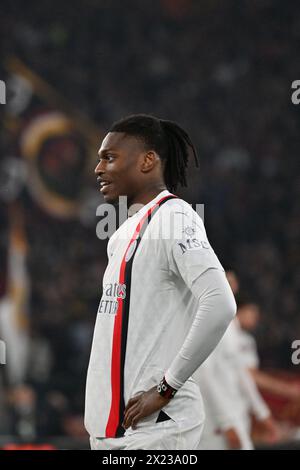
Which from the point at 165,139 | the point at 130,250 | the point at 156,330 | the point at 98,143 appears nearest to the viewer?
the point at 156,330

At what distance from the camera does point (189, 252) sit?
3215 millimetres

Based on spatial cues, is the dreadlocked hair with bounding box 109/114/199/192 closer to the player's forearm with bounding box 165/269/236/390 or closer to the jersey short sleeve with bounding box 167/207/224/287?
the jersey short sleeve with bounding box 167/207/224/287

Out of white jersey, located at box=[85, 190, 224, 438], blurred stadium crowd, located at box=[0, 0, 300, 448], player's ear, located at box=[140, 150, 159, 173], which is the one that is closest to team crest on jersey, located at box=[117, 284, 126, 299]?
white jersey, located at box=[85, 190, 224, 438]

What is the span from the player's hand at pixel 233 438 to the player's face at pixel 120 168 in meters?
2.23

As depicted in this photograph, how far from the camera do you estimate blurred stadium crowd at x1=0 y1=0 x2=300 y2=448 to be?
469 inches

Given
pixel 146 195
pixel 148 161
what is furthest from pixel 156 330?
pixel 148 161

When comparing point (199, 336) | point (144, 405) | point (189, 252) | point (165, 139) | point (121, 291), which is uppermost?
point (165, 139)

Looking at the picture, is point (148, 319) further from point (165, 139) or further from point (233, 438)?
point (233, 438)

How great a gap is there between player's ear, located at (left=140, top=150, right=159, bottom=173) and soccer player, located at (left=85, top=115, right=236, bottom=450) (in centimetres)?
14

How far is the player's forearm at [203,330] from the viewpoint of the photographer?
3.12 meters

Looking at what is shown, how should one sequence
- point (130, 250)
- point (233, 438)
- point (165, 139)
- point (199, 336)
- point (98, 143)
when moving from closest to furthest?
point (199, 336) → point (130, 250) → point (165, 139) → point (233, 438) → point (98, 143)

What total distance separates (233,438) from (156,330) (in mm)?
2214

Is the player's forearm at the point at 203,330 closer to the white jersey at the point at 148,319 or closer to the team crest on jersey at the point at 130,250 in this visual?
the white jersey at the point at 148,319
